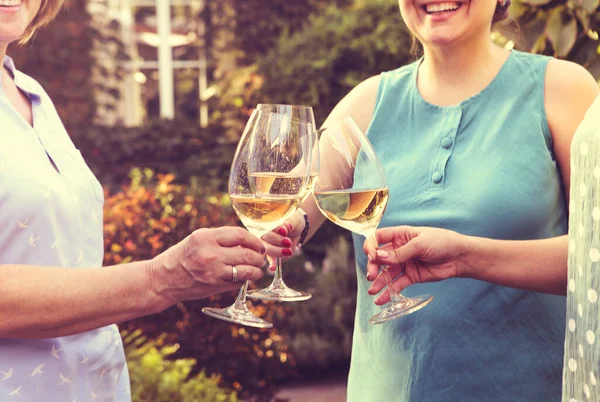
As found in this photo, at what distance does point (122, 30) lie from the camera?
9914 millimetres

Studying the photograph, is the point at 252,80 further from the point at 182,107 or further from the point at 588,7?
the point at 588,7

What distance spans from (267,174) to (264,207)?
8cm

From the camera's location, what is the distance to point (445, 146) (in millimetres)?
2334

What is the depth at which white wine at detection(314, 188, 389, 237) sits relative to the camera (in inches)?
76.3

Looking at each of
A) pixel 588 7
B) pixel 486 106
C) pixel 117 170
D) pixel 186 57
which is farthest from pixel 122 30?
pixel 486 106

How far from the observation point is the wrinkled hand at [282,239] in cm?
216

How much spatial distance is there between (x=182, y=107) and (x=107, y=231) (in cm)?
516

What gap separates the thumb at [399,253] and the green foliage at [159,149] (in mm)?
6742

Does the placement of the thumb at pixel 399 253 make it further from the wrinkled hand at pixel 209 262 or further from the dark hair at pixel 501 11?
the dark hair at pixel 501 11

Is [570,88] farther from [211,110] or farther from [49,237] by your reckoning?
[211,110]

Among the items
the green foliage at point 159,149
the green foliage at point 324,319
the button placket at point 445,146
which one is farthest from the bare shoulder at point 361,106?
the green foliage at point 159,149

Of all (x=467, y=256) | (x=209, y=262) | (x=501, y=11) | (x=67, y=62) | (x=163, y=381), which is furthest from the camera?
(x=67, y=62)

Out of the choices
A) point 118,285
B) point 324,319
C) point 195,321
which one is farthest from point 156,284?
point 324,319

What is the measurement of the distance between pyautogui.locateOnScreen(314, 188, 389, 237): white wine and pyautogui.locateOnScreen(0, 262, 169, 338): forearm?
435 millimetres
